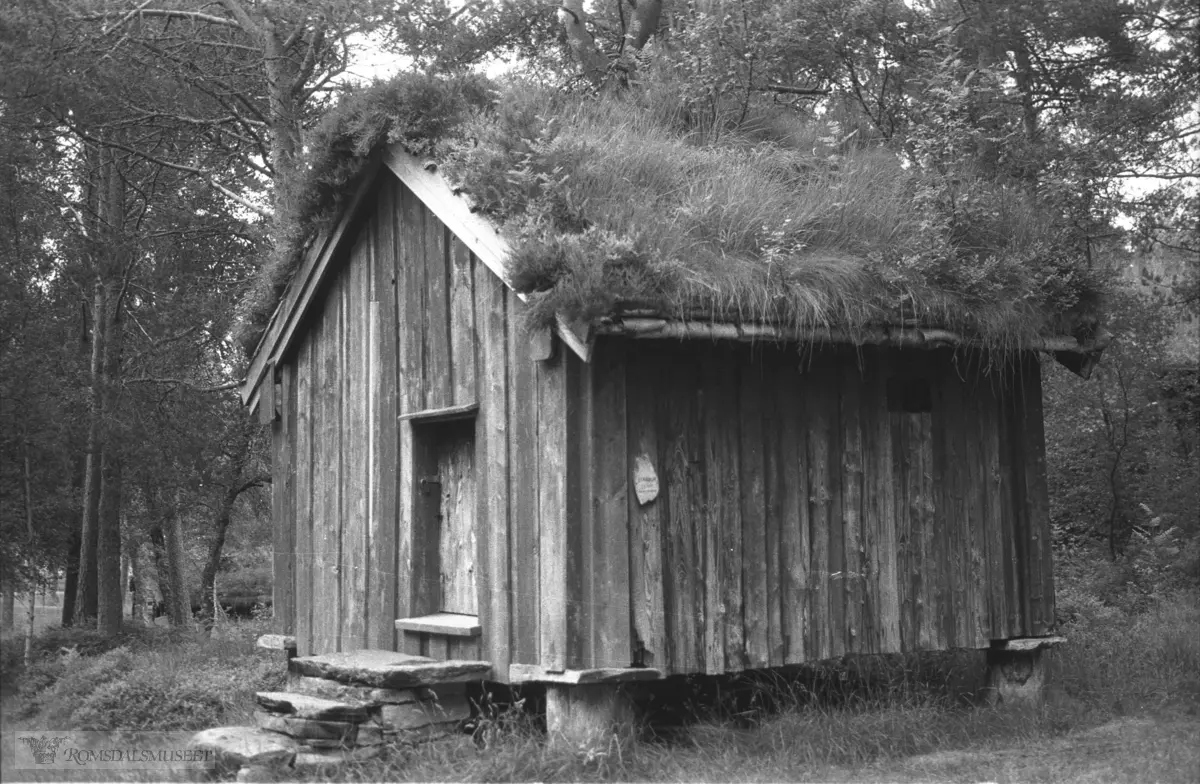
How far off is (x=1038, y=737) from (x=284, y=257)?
7463 mm

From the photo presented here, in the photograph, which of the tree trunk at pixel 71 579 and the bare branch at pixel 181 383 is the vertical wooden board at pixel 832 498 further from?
the tree trunk at pixel 71 579

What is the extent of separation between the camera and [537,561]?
27.0ft

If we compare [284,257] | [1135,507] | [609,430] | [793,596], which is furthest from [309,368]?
[1135,507]

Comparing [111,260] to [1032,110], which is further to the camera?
[111,260]

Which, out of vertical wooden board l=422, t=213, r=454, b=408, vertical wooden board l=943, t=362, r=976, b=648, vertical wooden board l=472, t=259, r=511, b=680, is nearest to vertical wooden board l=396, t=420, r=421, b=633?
vertical wooden board l=422, t=213, r=454, b=408

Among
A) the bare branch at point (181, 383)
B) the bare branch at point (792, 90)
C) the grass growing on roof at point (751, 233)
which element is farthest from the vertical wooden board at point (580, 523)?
the bare branch at point (181, 383)

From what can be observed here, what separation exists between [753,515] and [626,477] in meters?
1.12

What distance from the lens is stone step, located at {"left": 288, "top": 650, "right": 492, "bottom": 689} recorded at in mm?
8164

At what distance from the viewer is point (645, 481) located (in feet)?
26.8

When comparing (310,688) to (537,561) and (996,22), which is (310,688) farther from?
(996,22)

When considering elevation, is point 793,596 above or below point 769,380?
below

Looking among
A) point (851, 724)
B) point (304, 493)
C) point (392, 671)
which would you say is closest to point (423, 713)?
point (392, 671)

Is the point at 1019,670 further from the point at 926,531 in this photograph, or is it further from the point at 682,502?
the point at 682,502

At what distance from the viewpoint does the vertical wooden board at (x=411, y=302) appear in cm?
972
